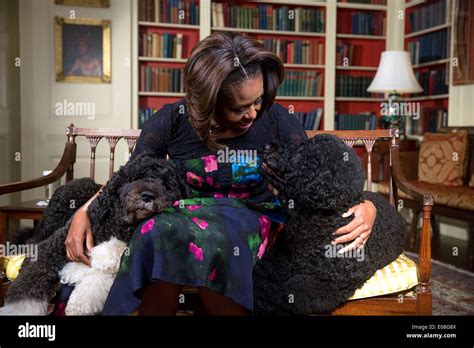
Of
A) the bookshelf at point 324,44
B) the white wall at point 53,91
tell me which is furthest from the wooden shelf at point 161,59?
the white wall at point 53,91

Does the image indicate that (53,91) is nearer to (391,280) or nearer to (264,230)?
(264,230)

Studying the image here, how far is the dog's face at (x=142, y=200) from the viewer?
1.11 metres

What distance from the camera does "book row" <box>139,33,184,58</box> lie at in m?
4.30

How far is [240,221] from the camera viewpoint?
119 centimetres

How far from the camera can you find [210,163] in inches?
53.9

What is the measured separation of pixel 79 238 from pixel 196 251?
13.5 inches

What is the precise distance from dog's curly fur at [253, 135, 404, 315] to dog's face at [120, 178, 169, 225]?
0.91 ft

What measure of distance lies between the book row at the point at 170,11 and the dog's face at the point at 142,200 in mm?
3436

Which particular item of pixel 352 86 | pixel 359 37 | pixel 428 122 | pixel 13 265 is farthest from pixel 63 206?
pixel 359 37

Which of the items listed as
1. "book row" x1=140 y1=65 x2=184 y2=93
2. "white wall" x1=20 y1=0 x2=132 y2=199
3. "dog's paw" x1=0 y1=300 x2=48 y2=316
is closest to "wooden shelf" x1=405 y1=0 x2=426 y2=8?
"book row" x1=140 y1=65 x2=184 y2=93

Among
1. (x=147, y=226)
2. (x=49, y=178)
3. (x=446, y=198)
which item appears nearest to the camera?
(x=147, y=226)

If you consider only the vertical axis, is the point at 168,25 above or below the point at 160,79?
above

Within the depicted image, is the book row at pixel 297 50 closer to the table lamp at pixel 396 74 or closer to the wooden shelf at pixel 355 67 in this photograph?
the wooden shelf at pixel 355 67

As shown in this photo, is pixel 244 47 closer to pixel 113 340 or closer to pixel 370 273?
pixel 370 273
